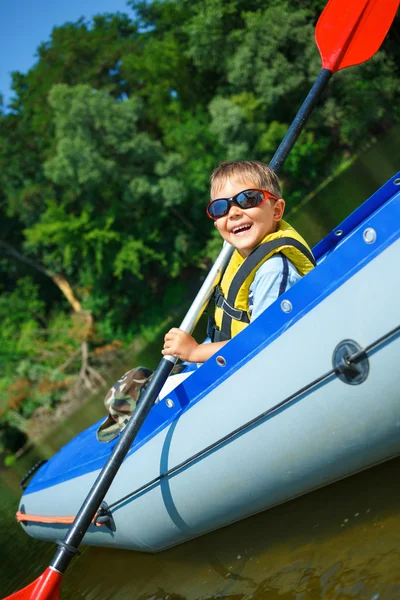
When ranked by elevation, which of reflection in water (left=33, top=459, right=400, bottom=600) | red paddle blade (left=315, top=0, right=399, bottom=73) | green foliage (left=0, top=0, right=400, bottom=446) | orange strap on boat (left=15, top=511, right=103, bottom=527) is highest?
green foliage (left=0, top=0, right=400, bottom=446)

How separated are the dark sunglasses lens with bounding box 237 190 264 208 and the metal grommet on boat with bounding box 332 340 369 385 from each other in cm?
76

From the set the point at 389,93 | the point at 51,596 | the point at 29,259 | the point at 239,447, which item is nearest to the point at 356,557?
the point at 239,447

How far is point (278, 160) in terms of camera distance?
356 cm

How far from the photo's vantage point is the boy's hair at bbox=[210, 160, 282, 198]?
102 inches

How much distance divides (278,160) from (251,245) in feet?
3.78

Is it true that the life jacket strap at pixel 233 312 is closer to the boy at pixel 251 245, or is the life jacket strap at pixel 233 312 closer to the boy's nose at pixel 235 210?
the boy at pixel 251 245

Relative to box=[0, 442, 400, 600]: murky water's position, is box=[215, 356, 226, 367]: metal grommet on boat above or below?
above

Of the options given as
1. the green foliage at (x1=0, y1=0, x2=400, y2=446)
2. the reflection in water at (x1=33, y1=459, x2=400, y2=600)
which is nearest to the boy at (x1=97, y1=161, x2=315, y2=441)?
the reflection in water at (x1=33, y1=459, x2=400, y2=600)

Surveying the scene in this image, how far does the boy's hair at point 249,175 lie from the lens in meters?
2.59

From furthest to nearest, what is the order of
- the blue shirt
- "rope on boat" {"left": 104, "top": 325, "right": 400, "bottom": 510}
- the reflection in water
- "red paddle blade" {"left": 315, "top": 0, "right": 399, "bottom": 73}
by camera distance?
"red paddle blade" {"left": 315, "top": 0, "right": 399, "bottom": 73}, the blue shirt, the reflection in water, "rope on boat" {"left": 104, "top": 325, "right": 400, "bottom": 510}

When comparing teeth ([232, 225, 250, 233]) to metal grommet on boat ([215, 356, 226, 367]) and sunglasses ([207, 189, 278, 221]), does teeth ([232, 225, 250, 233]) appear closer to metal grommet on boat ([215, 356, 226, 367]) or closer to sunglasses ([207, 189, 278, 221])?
sunglasses ([207, 189, 278, 221])

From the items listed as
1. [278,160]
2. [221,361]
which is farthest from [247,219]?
[278,160]

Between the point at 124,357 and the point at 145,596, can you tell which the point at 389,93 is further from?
the point at 145,596

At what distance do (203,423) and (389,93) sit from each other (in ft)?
46.9
